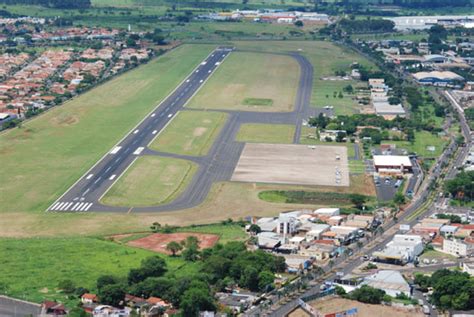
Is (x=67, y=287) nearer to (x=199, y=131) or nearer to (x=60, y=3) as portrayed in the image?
(x=199, y=131)

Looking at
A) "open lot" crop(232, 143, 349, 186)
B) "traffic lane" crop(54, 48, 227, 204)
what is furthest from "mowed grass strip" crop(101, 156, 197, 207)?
"open lot" crop(232, 143, 349, 186)

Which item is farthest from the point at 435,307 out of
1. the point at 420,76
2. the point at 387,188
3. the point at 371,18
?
the point at 371,18

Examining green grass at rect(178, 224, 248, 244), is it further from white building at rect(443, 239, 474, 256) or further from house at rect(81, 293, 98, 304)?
house at rect(81, 293, 98, 304)

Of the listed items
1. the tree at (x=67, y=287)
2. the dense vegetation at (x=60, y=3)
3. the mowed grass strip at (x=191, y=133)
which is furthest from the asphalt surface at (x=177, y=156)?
the dense vegetation at (x=60, y=3)

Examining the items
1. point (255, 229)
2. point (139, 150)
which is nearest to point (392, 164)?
point (255, 229)

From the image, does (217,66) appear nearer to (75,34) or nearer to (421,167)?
(75,34)

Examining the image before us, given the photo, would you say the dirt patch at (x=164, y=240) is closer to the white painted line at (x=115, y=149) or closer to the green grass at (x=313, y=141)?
the white painted line at (x=115, y=149)
